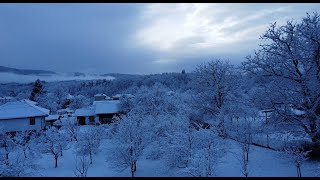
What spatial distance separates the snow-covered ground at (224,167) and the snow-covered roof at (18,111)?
1263 centimetres

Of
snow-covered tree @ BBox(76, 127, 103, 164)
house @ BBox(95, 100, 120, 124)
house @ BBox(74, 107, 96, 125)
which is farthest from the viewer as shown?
house @ BBox(74, 107, 96, 125)

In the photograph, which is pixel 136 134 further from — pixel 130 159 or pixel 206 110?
pixel 206 110

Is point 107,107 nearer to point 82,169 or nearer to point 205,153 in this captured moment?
point 82,169

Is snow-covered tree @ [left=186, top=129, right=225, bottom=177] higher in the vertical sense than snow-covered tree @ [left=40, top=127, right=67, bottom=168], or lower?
higher

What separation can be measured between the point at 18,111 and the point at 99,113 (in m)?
13.2

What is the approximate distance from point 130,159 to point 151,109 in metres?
19.5

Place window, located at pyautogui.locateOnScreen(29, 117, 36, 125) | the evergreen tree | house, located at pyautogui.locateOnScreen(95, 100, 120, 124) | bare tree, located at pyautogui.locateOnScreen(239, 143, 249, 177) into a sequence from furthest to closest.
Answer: the evergreen tree → house, located at pyautogui.locateOnScreen(95, 100, 120, 124) → window, located at pyautogui.locateOnScreen(29, 117, 36, 125) → bare tree, located at pyautogui.locateOnScreen(239, 143, 249, 177)

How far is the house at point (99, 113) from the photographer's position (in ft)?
147

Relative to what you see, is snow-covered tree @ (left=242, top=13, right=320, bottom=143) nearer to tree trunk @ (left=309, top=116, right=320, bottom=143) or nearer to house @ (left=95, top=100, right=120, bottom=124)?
tree trunk @ (left=309, top=116, right=320, bottom=143)

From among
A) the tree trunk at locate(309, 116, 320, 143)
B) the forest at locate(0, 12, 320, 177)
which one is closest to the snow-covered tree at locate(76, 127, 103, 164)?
the forest at locate(0, 12, 320, 177)

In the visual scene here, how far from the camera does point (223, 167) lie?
57.7ft

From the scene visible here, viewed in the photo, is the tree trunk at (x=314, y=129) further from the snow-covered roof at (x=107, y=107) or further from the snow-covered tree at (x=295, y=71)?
the snow-covered roof at (x=107, y=107)

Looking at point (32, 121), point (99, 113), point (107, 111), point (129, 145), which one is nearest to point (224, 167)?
point (129, 145)

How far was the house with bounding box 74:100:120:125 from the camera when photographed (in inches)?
1767
